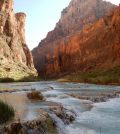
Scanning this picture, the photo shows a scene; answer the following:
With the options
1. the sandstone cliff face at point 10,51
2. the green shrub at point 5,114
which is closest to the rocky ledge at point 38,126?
the green shrub at point 5,114

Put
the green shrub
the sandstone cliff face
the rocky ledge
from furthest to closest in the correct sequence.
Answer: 1. the sandstone cliff face
2. the green shrub
3. the rocky ledge

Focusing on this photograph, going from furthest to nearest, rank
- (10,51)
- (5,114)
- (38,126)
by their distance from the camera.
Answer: (10,51) < (5,114) < (38,126)

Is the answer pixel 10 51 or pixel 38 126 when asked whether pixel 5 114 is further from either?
pixel 10 51

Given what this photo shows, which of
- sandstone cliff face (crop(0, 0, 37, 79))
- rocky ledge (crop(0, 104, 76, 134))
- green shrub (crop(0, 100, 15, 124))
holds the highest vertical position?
sandstone cliff face (crop(0, 0, 37, 79))

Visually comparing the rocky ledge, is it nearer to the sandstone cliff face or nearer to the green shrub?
the green shrub

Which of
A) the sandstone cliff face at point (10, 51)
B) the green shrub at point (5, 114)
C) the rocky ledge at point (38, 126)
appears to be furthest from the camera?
the sandstone cliff face at point (10, 51)

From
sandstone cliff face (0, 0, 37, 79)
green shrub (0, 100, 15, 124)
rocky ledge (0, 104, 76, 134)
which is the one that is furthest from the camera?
sandstone cliff face (0, 0, 37, 79)

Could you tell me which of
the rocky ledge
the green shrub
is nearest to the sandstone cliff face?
the rocky ledge

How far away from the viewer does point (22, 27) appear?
6949 inches

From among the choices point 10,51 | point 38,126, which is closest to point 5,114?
point 38,126

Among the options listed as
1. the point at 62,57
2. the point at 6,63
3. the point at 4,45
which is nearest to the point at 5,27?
the point at 4,45

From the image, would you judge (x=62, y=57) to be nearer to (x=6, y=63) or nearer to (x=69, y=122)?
(x=6, y=63)

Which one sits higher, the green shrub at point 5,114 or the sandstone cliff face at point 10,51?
the sandstone cliff face at point 10,51

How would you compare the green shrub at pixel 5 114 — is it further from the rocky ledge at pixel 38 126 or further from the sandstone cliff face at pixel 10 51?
the sandstone cliff face at pixel 10 51
